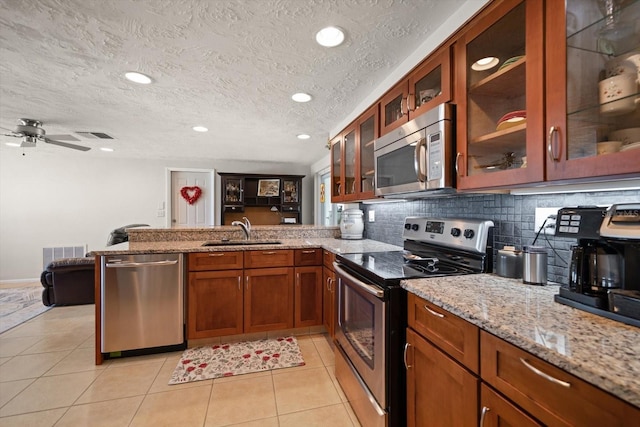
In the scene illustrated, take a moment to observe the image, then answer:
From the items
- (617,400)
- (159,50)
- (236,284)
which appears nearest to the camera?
(617,400)

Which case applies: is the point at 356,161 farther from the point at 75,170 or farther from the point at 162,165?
the point at 75,170

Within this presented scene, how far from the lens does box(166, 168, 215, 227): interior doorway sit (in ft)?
17.7

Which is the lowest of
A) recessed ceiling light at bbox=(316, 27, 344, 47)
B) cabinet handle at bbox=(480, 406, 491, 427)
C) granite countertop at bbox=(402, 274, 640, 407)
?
cabinet handle at bbox=(480, 406, 491, 427)

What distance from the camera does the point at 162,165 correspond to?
534 cm

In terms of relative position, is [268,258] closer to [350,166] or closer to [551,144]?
[350,166]

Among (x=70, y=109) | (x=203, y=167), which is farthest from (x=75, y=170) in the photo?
(x=70, y=109)

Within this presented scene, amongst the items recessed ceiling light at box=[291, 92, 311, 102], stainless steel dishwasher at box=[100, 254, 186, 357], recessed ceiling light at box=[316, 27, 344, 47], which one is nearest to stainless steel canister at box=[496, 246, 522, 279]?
recessed ceiling light at box=[316, 27, 344, 47]

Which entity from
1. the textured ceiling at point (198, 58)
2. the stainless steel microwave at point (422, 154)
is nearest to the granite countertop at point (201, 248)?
the stainless steel microwave at point (422, 154)

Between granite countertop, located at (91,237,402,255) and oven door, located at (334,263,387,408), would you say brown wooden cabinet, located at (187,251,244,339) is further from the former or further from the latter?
oven door, located at (334,263,387,408)

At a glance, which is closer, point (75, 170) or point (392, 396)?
point (392, 396)

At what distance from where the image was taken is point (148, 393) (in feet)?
5.92

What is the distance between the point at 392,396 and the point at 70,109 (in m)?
3.66

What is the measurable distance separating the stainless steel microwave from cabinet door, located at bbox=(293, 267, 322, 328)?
3.73 feet

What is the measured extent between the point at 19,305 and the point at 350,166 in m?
4.48
